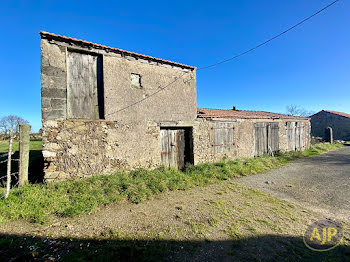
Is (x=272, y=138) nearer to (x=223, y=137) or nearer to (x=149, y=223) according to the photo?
(x=223, y=137)

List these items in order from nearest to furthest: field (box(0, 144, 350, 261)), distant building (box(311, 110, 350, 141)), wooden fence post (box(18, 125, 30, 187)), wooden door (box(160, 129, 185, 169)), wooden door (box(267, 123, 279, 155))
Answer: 1. field (box(0, 144, 350, 261))
2. wooden fence post (box(18, 125, 30, 187))
3. wooden door (box(160, 129, 185, 169))
4. wooden door (box(267, 123, 279, 155))
5. distant building (box(311, 110, 350, 141))

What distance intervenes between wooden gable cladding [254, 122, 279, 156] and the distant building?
649 inches

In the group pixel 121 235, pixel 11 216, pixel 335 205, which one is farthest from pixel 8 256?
pixel 335 205

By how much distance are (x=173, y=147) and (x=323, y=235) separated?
4.90 metres

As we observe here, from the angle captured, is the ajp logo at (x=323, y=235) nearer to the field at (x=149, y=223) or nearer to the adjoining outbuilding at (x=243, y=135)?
the field at (x=149, y=223)

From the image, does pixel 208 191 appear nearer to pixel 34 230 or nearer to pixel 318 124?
pixel 34 230

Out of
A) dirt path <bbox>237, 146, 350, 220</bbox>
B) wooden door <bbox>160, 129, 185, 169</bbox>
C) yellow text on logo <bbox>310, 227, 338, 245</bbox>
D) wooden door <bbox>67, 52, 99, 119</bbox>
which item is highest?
wooden door <bbox>67, 52, 99, 119</bbox>

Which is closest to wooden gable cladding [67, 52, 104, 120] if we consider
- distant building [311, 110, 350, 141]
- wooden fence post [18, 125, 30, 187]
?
wooden fence post [18, 125, 30, 187]

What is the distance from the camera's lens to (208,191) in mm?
4820

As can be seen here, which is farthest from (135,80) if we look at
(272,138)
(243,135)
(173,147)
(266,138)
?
(272,138)

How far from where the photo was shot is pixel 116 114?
5.42 meters

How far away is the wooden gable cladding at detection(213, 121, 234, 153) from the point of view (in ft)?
25.1

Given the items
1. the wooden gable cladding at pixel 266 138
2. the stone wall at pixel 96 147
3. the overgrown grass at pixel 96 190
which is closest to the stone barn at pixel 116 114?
the stone wall at pixel 96 147

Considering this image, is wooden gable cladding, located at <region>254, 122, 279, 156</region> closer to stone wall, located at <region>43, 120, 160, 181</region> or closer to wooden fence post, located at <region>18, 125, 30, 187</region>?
stone wall, located at <region>43, 120, 160, 181</region>
